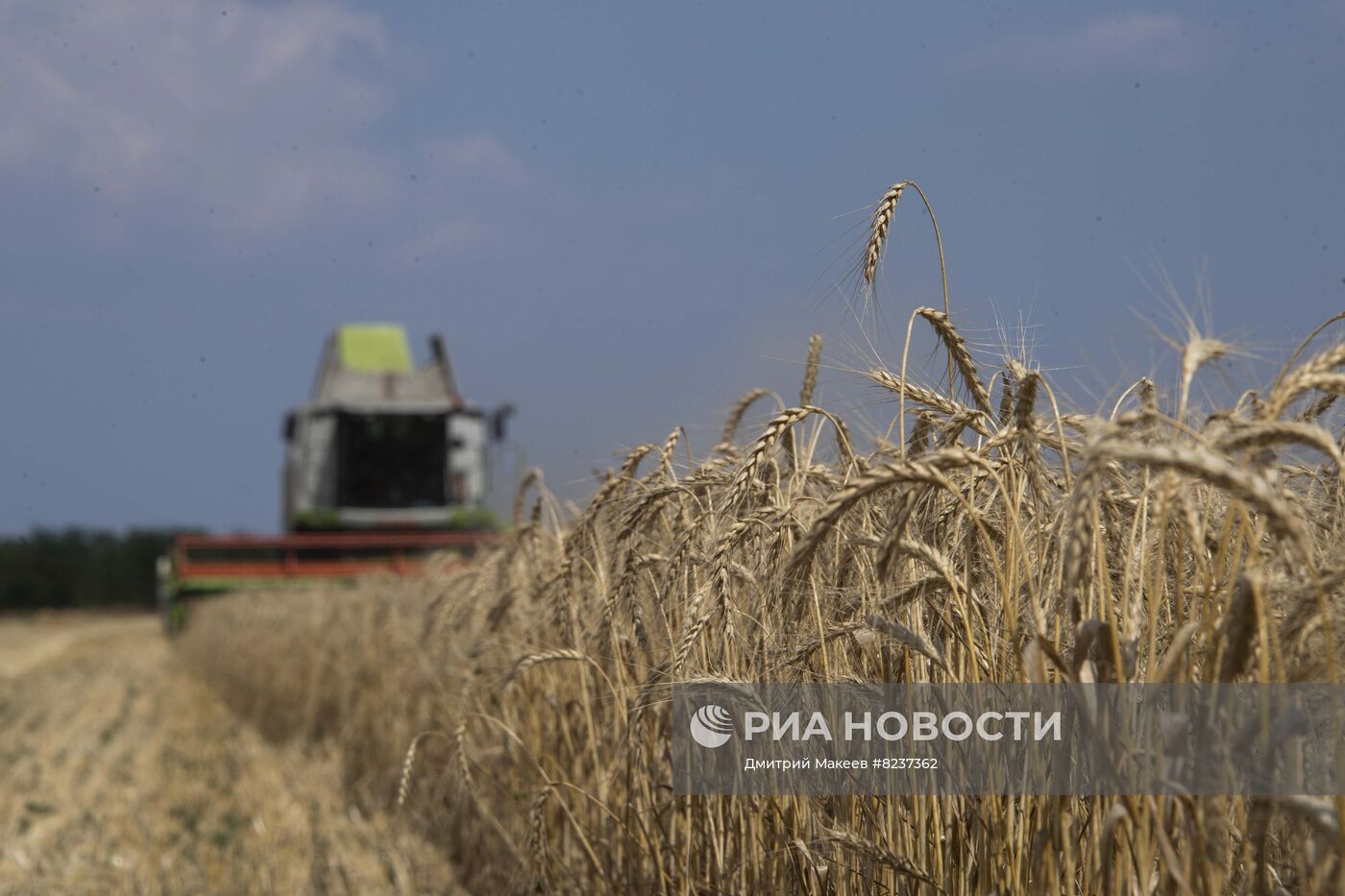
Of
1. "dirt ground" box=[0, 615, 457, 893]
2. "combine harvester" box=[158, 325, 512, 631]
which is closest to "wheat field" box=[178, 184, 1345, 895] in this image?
"dirt ground" box=[0, 615, 457, 893]

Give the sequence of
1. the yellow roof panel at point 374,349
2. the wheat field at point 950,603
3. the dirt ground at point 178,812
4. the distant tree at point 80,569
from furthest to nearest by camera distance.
→ the distant tree at point 80,569 → the yellow roof panel at point 374,349 → the dirt ground at point 178,812 → the wheat field at point 950,603

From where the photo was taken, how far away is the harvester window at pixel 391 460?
14859 millimetres

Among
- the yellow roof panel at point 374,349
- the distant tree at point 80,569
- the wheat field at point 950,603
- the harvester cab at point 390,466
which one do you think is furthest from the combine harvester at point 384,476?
the distant tree at point 80,569

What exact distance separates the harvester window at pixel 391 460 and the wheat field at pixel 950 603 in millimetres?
11516

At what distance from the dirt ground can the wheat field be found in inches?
62.3

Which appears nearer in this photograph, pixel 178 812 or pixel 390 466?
pixel 178 812

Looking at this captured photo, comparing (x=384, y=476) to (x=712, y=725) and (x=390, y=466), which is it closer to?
(x=390, y=466)

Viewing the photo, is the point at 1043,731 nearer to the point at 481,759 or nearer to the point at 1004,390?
the point at 1004,390

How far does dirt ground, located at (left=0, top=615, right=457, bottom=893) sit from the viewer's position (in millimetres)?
4746

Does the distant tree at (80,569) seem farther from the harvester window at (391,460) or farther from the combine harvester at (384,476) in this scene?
the harvester window at (391,460)

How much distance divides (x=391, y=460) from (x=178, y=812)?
9.43 m

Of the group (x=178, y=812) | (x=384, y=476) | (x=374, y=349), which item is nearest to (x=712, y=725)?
(x=178, y=812)

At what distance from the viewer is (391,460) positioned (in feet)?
49.9

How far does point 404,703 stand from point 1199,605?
4.92 m
